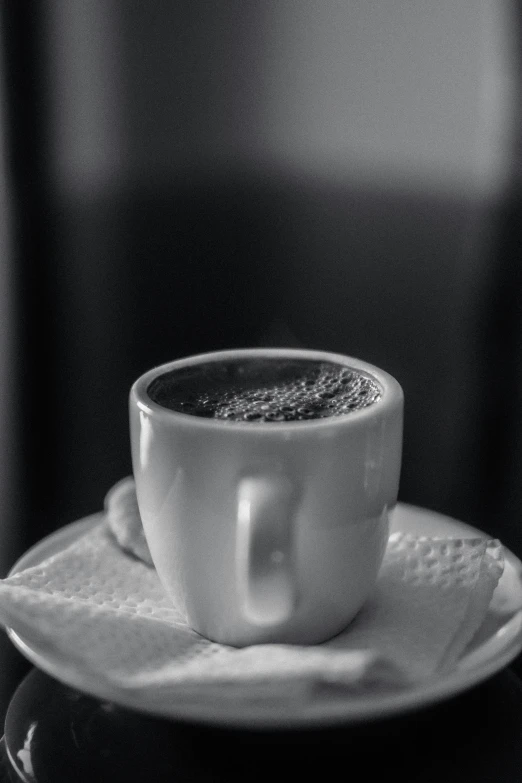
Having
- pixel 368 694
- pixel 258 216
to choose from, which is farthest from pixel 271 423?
pixel 258 216

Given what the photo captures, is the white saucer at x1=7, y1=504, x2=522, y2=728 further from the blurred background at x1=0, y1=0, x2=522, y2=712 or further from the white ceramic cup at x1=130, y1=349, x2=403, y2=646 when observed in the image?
the blurred background at x1=0, y1=0, x2=522, y2=712

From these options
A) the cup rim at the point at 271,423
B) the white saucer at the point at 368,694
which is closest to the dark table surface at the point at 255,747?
the white saucer at the point at 368,694

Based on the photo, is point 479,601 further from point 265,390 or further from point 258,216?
point 258,216

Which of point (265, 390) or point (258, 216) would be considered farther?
point (258, 216)

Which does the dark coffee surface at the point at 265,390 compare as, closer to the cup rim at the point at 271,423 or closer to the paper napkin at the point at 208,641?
the cup rim at the point at 271,423

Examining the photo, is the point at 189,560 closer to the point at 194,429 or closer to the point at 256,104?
the point at 194,429

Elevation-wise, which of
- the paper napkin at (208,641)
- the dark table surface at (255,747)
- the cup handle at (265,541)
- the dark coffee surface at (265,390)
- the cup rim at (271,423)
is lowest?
the dark table surface at (255,747)
